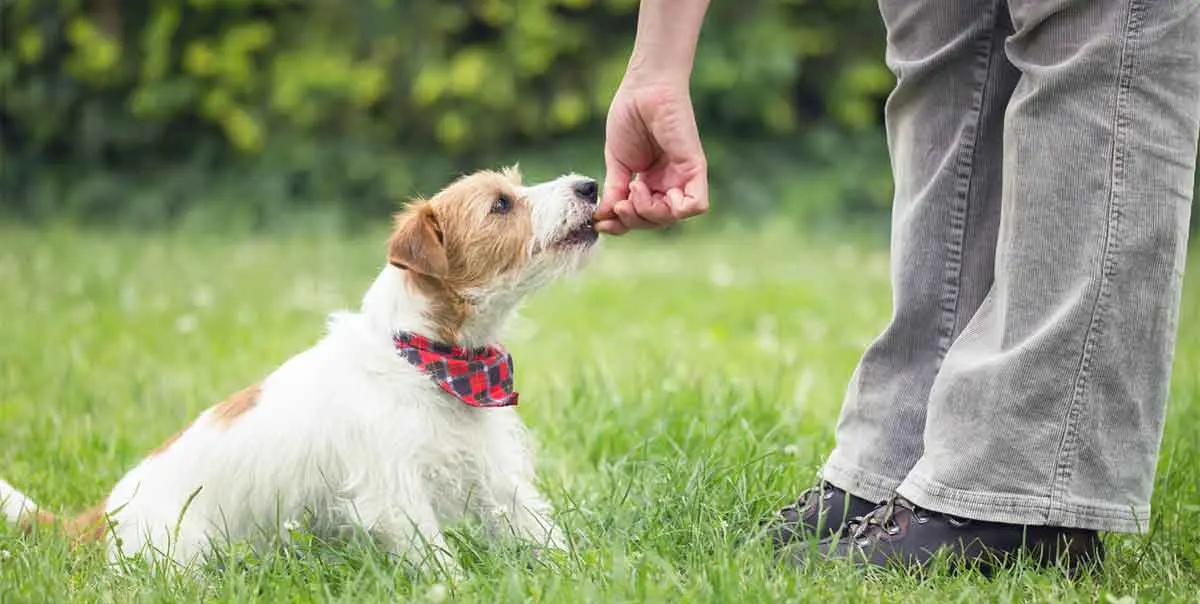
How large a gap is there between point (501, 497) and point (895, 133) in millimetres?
1187

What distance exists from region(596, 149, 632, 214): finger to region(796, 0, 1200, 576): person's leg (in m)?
0.73

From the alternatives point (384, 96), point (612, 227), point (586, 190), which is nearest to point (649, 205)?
point (612, 227)

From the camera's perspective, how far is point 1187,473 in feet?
9.62

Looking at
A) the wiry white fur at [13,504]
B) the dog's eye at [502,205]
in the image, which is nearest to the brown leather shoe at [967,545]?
the dog's eye at [502,205]

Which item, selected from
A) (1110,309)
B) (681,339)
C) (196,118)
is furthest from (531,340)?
(196,118)

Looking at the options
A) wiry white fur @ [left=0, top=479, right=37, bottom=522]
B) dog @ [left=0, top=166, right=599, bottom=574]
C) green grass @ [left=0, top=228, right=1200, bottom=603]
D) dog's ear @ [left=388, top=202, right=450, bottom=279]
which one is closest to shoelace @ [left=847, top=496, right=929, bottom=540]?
green grass @ [left=0, top=228, right=1200, bottom=603]

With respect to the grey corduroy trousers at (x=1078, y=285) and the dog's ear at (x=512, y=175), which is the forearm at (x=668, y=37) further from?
the dog's ear at (x=512, y=175)

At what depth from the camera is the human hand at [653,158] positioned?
2.32 meters

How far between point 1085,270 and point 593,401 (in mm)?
1815

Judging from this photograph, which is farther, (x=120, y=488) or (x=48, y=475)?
(x=48, y=475)

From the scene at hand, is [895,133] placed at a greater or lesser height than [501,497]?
greater

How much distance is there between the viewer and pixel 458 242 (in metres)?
2.85

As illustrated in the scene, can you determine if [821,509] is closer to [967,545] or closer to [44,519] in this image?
[967,545]

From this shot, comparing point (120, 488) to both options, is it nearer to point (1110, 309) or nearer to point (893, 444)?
point (893, 444)
